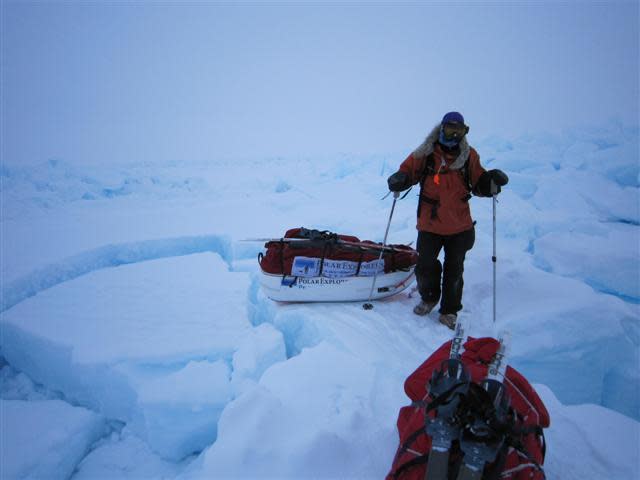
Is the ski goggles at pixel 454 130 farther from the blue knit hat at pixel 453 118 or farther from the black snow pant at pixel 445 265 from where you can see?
the black snow pant at pixel 445 265

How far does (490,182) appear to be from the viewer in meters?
2.06

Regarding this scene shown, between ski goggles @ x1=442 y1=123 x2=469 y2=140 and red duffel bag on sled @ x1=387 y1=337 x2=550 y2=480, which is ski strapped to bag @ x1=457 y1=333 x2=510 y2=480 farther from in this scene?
ski goggles @ x1=442 y1=123 x2=469 y2=140

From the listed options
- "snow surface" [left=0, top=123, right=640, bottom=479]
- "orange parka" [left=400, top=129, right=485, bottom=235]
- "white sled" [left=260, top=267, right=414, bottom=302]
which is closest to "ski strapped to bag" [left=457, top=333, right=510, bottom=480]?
"snow surface" [left=0, top=123, right=640, bottom=479]

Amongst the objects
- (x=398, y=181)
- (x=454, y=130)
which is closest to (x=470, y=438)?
(x=398, y=181)

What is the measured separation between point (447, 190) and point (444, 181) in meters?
0.07

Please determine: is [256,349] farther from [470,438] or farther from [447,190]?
[447,190]

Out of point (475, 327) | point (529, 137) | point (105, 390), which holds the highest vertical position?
point (529, 137)

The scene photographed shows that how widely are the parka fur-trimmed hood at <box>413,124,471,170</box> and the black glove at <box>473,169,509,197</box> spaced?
0.18 meters

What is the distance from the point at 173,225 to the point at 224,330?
142 inches

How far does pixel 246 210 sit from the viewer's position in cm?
650

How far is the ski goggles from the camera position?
77.9 inches

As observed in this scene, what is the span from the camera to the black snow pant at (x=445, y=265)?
2.28 metres

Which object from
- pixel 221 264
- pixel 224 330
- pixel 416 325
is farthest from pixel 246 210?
pixel 416 325

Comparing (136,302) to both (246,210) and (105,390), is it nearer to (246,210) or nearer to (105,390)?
(105,390)
